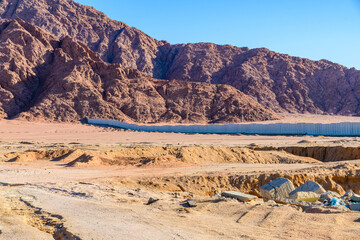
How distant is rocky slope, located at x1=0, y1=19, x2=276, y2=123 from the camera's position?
62906 mm

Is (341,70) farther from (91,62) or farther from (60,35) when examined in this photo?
(60,35)

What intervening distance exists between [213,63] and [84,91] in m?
48.1

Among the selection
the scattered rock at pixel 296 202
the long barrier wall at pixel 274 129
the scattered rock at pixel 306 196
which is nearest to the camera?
the scattered rock at pixel 296 202

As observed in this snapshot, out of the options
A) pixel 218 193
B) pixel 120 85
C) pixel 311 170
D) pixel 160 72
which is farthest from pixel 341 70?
pixel 218 193

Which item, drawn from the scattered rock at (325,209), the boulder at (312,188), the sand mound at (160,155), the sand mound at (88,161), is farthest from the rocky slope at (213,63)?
the scattered rock at (325,209)

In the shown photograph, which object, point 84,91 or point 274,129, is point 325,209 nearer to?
point 274,129

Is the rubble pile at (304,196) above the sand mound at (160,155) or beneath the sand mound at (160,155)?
above

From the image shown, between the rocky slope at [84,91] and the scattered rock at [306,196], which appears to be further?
the rocky slope at [84,91]

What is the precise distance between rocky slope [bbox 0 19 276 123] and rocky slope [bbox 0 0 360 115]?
75.8 feet

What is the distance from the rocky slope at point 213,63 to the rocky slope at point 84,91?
23119 millimetres

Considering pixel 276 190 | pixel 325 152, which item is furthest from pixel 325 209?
pixel 325 152

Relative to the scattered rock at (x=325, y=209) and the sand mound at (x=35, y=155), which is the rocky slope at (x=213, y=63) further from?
the scattered rock at (x=325, y=209)

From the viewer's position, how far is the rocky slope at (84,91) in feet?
206

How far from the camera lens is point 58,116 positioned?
6022 centimetres
